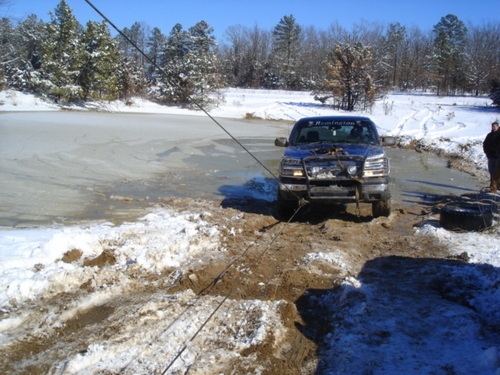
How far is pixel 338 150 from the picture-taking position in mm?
7363

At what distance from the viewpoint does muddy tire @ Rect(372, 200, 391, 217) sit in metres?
7.54

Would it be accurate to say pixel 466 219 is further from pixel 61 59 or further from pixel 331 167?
pixel 61 59

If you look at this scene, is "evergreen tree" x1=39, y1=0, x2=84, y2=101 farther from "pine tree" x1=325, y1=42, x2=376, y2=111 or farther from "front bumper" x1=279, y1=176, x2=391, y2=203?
"front bumper" x1=279, y1=176, x2=391, y2=203

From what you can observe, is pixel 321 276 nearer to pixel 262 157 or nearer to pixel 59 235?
pixel 59 235

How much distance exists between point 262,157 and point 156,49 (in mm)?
74618

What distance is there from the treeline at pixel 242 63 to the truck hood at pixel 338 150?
→ 287 inches

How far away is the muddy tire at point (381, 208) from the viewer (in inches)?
297

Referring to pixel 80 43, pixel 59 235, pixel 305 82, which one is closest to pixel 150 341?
pixel 59 235

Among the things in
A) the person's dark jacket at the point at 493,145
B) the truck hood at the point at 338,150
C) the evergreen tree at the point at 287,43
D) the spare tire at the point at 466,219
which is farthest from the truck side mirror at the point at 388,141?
the evergreen tree at the point at 287,43

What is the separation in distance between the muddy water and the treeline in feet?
9.98

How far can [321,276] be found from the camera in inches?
199

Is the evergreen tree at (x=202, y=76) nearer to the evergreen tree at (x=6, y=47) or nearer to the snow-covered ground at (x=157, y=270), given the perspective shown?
the evergreen tree at (x=6, y=47)

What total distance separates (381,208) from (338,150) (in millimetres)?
1312

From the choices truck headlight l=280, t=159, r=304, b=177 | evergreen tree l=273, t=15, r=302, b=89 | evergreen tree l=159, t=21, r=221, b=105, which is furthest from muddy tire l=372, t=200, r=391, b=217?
evergreen tree l=273, t=15, r=302, b=89
